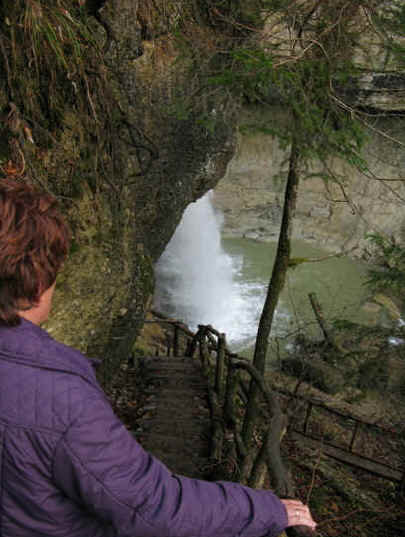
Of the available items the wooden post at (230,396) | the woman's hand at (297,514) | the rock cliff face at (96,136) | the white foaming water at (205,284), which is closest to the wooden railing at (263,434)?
the wooden post at (230,396)

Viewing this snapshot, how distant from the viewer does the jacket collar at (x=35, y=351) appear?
43.9 inches

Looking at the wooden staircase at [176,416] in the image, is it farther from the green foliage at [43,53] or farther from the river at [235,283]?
the river at [235,283]

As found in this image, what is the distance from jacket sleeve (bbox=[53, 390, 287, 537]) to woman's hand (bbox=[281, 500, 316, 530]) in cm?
16

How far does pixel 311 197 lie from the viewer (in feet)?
82.8

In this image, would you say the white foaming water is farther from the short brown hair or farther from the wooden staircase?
the short brown hair

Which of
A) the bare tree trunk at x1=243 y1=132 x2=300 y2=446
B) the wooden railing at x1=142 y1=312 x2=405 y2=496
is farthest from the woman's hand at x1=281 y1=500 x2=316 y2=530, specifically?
the bare tree trunk at x1=243 y1=132 x2=300 y2=446

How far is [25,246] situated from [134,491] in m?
0.82

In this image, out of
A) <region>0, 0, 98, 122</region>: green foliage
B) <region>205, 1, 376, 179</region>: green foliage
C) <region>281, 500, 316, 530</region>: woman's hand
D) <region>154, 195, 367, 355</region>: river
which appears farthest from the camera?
<region>154, 195, 367, 355</region>: river

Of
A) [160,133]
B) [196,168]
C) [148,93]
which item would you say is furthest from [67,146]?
[196,168]

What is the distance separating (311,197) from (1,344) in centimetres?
2589

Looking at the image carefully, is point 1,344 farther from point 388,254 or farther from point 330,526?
point 388,254

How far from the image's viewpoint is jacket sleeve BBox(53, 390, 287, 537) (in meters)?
1.09

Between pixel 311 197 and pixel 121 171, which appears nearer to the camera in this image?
pixel 121 171

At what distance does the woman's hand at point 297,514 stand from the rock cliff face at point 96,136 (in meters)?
A: 2.74
